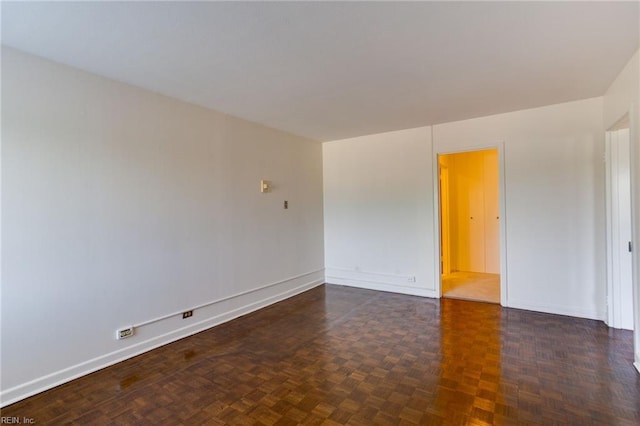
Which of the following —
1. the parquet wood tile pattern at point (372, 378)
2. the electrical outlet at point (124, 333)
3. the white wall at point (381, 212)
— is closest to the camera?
the parquet wood tile pattern at point (372, 378)

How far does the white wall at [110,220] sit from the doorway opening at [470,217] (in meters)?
3.71

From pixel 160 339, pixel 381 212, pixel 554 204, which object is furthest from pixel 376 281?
pixel 160 339

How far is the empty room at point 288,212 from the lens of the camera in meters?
2.06

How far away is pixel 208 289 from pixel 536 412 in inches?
127

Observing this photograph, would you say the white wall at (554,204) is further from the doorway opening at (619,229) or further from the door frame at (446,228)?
the door frame at (446,228)

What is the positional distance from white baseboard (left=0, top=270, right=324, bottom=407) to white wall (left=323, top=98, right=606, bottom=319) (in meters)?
1.33

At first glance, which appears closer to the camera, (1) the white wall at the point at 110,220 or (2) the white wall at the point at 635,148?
(1) the white wall at the point at 110,220

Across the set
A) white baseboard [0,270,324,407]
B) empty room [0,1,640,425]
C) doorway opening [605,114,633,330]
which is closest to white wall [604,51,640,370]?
empty room [0,1,640,425]

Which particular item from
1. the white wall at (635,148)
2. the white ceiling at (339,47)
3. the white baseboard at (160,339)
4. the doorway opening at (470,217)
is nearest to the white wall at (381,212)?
the white baseboard at (160,339)

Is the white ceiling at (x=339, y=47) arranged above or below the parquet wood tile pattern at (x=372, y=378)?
above

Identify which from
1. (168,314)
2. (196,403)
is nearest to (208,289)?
(168,314)

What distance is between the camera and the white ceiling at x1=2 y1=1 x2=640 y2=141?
6.20 ft

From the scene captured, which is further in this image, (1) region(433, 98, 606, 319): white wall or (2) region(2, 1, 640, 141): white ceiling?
(1) region(433, 98, 606, 319): white wall

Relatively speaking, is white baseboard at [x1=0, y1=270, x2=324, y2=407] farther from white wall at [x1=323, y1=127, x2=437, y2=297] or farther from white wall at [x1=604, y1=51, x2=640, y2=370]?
white wall at [x1=604, y1=51, x2=640, y2=370]
